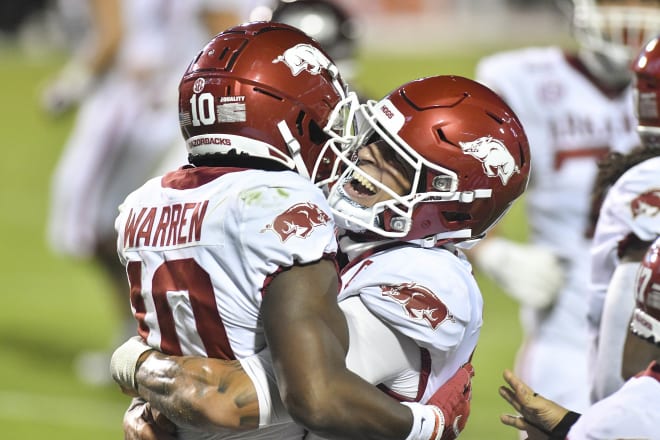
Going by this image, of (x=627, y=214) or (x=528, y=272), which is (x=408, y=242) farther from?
(x=528, y=272)

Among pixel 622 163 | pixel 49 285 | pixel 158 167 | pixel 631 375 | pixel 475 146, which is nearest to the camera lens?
A: pixel 475 146

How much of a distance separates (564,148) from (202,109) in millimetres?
2162

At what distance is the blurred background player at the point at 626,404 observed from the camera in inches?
89.6

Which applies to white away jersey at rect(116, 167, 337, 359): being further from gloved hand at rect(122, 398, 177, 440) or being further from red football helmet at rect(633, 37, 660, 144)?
red football helmet at rect(633, 37, 660, 144)

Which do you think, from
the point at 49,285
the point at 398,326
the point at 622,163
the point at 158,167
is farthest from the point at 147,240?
the point at 49,285

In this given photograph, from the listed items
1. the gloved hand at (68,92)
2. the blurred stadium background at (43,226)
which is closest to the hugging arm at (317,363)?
the blurred stadium background at (43,226)

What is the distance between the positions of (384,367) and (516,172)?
507 millimetres

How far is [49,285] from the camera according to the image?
913cm

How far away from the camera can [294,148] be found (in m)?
2.41

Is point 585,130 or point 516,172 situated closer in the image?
point 516,172

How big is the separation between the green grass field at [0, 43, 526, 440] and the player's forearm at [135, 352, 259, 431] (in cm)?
341

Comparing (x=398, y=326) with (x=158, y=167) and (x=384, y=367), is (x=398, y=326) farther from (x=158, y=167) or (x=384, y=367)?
(x=158, y=167)

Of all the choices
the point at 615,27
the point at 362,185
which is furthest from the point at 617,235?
the point at 615,27

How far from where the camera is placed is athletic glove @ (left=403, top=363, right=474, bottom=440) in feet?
7.41
